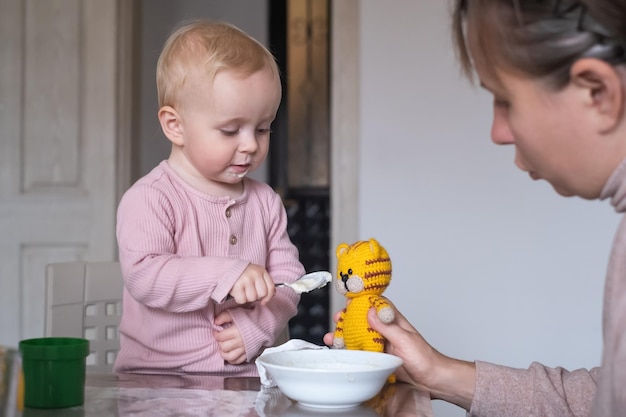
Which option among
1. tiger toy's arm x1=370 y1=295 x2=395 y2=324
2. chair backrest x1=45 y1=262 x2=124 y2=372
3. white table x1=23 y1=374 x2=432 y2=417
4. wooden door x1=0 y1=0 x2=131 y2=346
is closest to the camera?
white table x1=23 y1=374 x2=432 y2=417

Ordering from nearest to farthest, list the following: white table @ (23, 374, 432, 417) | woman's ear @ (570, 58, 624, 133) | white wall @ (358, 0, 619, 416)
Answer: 1. woman's ear @ (570, 58, 624, 133)
2. white table @ (23, 374, 432, 417)
3. white wall @ (358, 0, 619, 416)

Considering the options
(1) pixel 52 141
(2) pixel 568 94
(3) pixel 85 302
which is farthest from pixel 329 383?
(1) pixel 52 141

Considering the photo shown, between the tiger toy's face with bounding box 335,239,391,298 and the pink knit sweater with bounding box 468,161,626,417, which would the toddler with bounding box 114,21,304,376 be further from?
the pink knit sweater with bounding box 468,161,626,417

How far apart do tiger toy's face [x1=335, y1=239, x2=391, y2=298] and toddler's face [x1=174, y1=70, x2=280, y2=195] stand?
337 millimetres

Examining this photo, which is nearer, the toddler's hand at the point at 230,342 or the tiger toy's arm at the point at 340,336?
Answer: the tiger toy's arm at the point at 340,336

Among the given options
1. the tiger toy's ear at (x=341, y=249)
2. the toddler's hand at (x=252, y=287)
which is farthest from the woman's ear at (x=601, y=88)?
the toddler's hand at (x=252, y=287)

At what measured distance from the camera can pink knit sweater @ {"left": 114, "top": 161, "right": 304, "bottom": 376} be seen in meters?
1.36

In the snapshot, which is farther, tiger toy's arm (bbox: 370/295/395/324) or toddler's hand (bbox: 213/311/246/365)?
toddler's hand (bbox: 213/311/246/365)

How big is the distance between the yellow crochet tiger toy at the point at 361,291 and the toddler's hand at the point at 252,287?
0.12 m

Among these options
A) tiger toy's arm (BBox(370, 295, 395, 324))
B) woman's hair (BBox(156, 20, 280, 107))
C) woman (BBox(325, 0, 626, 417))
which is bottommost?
tiger toy's arm (BBox(370, 295, 395, 324))

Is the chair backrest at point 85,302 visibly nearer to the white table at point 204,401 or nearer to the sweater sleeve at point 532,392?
the white table at point 204,401

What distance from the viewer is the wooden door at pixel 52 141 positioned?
10.1 feet

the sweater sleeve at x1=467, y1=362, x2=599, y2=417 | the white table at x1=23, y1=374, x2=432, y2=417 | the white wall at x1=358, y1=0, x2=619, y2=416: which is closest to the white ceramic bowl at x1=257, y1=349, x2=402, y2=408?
the white table at x1=23, y1=374, x2=432, y2=417

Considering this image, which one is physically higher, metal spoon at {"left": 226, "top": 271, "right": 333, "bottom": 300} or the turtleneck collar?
the turtleneck collar
